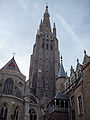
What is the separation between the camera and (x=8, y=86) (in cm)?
2705

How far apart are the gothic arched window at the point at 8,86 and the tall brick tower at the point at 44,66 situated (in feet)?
40.2

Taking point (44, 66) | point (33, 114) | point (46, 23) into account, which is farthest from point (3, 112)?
point (46, 23)

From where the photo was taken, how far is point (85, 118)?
54.9ft

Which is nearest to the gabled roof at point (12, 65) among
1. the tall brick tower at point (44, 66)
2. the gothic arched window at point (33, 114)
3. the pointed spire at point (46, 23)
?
the gothic arched window at point (33, 114)

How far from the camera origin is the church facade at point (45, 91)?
63.5ft

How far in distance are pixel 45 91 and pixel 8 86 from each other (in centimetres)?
1568

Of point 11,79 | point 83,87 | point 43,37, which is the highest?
point 43,37

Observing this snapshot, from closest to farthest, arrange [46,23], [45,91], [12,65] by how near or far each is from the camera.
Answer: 1. [12,65]
2. [45,91]
3. [46,23]

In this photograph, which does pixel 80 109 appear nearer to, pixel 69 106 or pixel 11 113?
pixel 69 106

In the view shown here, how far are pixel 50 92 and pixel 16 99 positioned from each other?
16.7 meters

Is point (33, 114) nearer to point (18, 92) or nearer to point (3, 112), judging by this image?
point (18, 92)

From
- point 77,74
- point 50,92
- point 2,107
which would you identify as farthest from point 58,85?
point 2,107

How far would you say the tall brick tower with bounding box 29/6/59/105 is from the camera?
133 ft

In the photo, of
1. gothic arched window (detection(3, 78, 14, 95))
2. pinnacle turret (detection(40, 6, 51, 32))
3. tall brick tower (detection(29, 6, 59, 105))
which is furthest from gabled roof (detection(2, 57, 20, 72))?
pinnacle turret (detection(40, 6, 51, 32))
